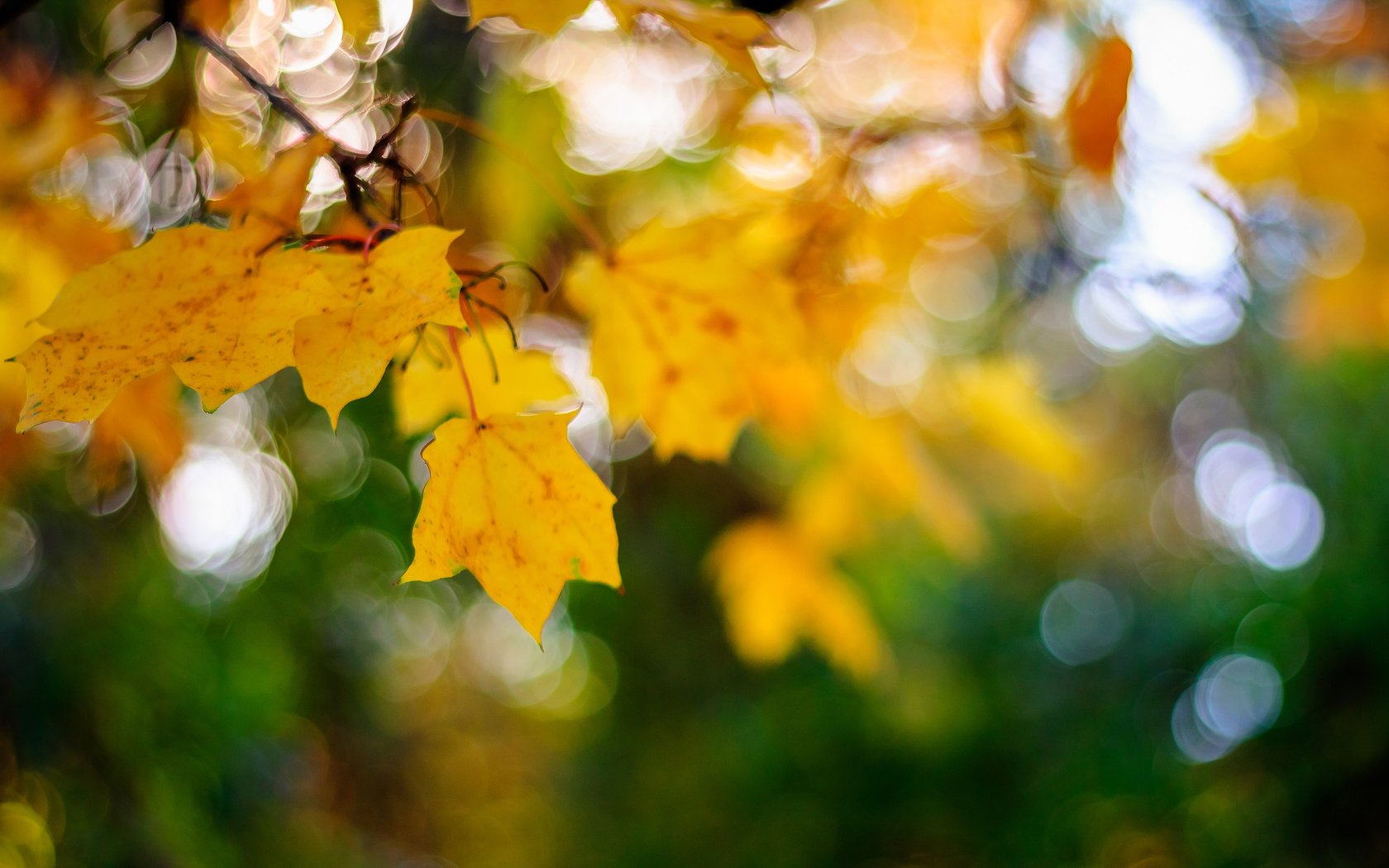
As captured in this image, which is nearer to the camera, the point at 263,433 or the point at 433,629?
the point at 263,433

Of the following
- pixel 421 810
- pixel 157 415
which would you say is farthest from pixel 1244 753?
pixel 421 810

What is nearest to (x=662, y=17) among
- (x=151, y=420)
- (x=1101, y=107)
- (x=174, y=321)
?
(x=174, y=321)

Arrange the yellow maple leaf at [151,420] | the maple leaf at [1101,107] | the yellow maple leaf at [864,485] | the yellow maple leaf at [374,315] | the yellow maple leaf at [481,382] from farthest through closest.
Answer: the yellow maple leaf at [864,485], the yellow maple leaf at [151,420], the maple leaf at [1101,107], the yellow maple leaf at [481,382], the yellow maple leaf at [374,315]

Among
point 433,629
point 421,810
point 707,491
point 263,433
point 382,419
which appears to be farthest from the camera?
point 421,810

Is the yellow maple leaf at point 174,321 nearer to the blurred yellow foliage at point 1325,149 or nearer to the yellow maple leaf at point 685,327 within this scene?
the yellow maple leaf at point 685,327

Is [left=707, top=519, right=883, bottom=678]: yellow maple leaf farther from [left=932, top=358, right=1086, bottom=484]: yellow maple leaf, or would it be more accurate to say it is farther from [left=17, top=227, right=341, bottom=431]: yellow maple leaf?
[left=17, top=227, right=341, bottom=431]: yellow maple leaf

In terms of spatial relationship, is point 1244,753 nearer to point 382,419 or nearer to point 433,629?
point 382,419

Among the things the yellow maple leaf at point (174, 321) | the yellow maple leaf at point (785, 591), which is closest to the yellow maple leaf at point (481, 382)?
the yellow maple leaf at point (174, 321)
